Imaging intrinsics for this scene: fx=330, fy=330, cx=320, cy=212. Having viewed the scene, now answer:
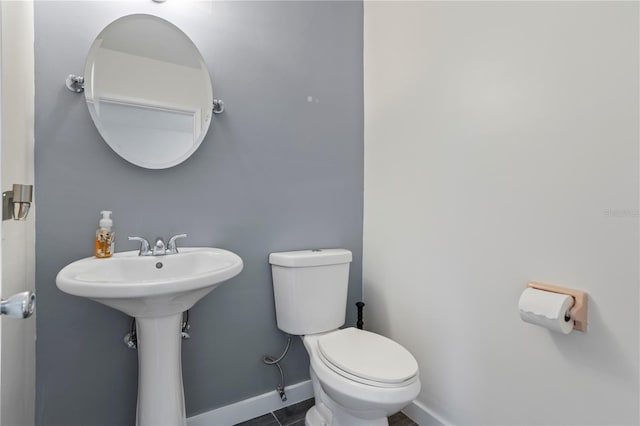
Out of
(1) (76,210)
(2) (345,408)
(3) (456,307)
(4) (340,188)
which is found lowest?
(2) (345,408)

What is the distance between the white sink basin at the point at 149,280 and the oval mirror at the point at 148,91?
398mm

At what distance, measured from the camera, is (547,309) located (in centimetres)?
100

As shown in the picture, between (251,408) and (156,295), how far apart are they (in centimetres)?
98

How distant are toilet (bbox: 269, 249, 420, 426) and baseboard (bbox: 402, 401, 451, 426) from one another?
0.34m

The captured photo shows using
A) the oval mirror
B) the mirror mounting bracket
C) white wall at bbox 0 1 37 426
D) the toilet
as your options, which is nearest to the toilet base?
the toilet

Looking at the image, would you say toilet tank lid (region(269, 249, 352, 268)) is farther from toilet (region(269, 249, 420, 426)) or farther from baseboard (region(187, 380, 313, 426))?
baseboard (region(187, 380, 313, 426))

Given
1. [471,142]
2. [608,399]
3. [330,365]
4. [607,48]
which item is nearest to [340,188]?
[471,142]

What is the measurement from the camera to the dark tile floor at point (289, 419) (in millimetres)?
1553

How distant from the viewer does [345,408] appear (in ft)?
4.07

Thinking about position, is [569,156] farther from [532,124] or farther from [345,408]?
[345,408]

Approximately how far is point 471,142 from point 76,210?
1.55 metres

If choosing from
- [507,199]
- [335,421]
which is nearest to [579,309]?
[507,199]

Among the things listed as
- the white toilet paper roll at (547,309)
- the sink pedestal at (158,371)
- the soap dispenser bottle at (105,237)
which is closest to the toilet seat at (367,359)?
the white toilet paper roll at (547,309)

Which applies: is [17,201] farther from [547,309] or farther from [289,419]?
[547,309]
